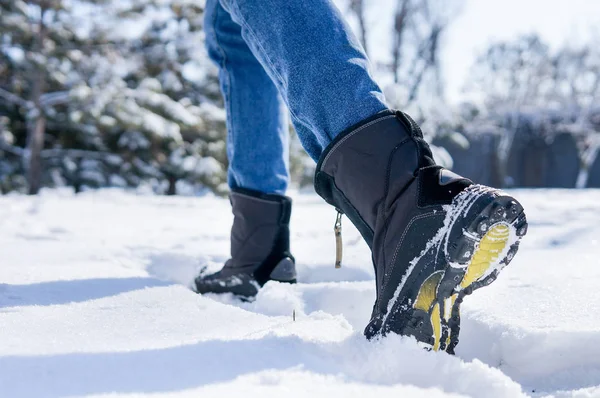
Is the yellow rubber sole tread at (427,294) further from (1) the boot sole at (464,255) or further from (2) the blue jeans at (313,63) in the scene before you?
(2) the blue jeans at (313,63)

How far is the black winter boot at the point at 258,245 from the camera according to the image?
3.45 feet

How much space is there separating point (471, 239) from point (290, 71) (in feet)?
1.03

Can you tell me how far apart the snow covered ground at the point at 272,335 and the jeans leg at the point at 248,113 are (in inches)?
9.8

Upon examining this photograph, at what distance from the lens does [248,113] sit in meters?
1.07

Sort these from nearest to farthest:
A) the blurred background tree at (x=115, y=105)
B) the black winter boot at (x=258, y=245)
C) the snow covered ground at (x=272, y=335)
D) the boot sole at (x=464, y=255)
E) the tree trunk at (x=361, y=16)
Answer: the snow covered ground at (x=272, y=335)
the boot sole at (x=464, y=255)
the black winter boot at (x=258, y=245)
the blurred background tree at (x=115, y=105)
the tree trunk at (x=361, y=16)

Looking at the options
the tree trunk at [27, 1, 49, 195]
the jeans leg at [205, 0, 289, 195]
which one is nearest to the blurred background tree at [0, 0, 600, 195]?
the tree trunk at [27, 1, 49, 195]

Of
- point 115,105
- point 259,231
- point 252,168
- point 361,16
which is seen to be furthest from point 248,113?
point 361,16

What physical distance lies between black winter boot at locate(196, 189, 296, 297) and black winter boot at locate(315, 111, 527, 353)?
404mm

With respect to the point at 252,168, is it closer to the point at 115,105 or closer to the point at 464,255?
the point at 464,255

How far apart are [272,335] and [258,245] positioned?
0.48 metres

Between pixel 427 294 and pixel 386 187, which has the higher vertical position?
pixel 386 187

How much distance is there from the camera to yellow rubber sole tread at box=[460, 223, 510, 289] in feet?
1.89

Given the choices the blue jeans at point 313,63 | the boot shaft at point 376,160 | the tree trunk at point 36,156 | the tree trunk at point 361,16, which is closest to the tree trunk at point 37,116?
the tree trunk at point 36,156

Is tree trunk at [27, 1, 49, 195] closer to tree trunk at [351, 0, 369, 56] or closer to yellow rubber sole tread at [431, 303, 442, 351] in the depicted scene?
yellow rubber sole tread at [431, 303, 442, 351]
